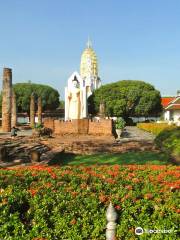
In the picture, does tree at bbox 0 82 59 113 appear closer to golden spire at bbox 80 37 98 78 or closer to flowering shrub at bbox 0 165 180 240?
golden spire at bbox 80 37 98 78

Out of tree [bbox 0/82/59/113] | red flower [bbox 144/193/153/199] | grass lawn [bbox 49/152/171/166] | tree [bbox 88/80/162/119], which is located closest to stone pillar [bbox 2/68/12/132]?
grass lawn [bbox 49/152/171/166]

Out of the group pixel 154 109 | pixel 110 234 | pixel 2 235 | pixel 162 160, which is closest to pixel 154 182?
pixel 110 234

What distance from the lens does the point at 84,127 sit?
2845 cm

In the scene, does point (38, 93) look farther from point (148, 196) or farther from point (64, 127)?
point (148, 196)

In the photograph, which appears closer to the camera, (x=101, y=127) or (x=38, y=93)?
(x=101, y=127)

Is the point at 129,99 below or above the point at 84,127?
above

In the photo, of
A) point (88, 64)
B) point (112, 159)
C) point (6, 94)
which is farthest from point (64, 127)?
point (88, 64)

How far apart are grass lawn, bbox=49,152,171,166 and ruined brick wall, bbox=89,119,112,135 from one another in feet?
35.2

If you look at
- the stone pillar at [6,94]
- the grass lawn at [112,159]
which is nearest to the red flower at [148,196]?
the grass lawn at [112,159]

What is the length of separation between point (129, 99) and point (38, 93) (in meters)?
19.8

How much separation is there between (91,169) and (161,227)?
2.54 m

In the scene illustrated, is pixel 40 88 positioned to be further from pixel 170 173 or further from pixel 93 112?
pixel 170 173

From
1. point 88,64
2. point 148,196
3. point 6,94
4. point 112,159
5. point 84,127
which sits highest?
point 88,64

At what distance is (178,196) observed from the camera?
5824mm
